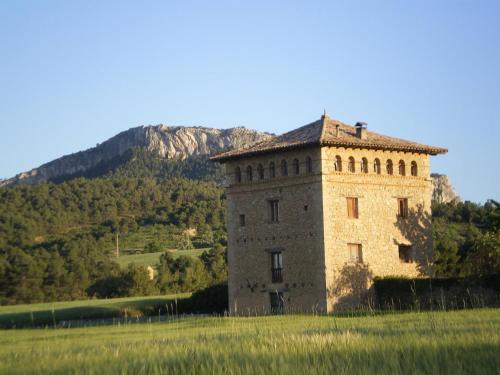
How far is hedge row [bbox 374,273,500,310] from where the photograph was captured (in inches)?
1164

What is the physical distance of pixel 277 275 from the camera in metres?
33.5

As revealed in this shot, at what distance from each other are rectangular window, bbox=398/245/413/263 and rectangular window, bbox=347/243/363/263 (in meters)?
2.26

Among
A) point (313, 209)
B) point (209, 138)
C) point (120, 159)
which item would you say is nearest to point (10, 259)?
point (313, 209)

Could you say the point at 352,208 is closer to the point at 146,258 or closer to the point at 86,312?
the point at 86,312

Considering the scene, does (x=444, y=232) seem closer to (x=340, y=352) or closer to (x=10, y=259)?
(x=10, y=259)

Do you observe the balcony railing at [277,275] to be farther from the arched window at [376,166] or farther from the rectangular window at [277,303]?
the arched window at [376,166]

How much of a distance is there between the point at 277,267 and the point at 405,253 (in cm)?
562

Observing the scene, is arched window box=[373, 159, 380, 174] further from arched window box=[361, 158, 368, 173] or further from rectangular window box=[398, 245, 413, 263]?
rectangular window box=[398, 245, 413, 263]

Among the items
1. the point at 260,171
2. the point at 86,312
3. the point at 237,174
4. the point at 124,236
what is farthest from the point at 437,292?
the point at 124,236

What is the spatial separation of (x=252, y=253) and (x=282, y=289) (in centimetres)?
222

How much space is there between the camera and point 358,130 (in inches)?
1346

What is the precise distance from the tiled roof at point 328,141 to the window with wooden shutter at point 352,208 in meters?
2.20

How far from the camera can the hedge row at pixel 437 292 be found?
2956 cm

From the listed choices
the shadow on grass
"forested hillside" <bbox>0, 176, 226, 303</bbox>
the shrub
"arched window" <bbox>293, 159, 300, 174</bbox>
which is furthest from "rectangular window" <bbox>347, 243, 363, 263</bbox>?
"forested hillside" <bbox>0, 176, 226, 303</bbox>
